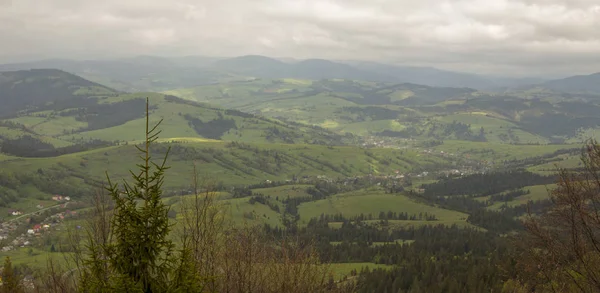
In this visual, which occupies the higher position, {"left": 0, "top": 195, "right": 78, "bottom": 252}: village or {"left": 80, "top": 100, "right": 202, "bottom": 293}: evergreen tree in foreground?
{"left": 80, "top": 100, "right": 202, "bottom": 293}: evergreen tree in foreground

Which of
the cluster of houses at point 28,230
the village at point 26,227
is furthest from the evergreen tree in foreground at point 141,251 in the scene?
the cluster of houses at point 28,230

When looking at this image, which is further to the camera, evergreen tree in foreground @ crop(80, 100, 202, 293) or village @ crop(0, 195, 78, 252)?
village @ crop(0, 195, 78, 252)

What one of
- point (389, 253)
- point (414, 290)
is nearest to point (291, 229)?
point (389, 253)

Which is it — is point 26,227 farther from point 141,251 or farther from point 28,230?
point 141,251

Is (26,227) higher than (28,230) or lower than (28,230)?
lower

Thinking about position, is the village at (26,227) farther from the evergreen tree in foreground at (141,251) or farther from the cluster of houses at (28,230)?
the evergreen tree in foreground at (141,251)

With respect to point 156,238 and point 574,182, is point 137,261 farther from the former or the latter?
point 574,182

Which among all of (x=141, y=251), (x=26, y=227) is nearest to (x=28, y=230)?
(x=26, y=227)

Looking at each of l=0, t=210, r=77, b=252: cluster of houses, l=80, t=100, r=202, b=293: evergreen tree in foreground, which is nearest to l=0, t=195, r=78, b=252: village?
l=0, t=210, r=77, b=252: cluster of houses

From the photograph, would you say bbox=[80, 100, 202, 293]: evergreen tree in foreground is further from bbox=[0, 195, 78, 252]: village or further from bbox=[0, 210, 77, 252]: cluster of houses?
bbox=[0, 210, 77, 252]: cluster of houses

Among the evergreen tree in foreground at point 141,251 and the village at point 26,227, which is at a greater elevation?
the evergreen tree in foreground at point 141,251

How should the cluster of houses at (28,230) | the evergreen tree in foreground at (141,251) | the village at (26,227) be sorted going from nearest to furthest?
1. the evergreen tree in foreground at (141,251)
2. the cluster of houses at (28,230)
3. the village at (26,227)
